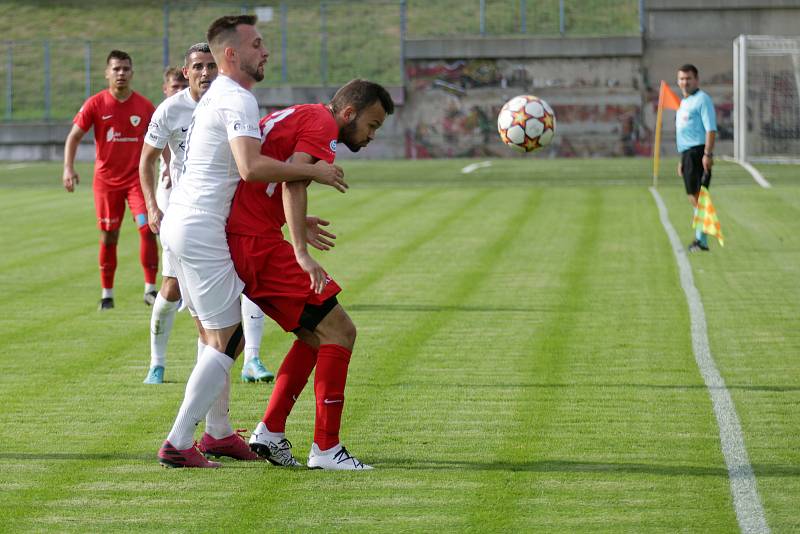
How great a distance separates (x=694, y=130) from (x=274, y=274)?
12.2 metres

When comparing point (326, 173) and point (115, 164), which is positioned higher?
point (115, 164)

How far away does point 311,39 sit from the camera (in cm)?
4572

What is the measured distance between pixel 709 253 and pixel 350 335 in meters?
10.4

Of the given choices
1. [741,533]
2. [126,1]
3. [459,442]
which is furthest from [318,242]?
[126,1]

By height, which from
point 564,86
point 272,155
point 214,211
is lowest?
point 214,211

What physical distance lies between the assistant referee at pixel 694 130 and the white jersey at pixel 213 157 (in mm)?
11419

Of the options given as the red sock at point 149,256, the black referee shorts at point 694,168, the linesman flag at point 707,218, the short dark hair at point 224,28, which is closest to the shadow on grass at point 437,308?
the red sock at point 149,256

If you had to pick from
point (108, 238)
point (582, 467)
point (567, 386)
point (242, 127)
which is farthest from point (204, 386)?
point (108, 238)

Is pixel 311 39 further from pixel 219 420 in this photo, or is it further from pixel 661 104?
pixel 219 420

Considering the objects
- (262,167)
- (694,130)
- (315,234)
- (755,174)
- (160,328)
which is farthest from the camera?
(755,174)

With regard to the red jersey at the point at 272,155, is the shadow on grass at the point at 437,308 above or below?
below

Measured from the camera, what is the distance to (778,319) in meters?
11.3

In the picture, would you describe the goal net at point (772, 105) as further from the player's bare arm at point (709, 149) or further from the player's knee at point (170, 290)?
the player's knee at point (170, 290)

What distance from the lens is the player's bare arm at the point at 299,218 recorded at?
19.9 feet
